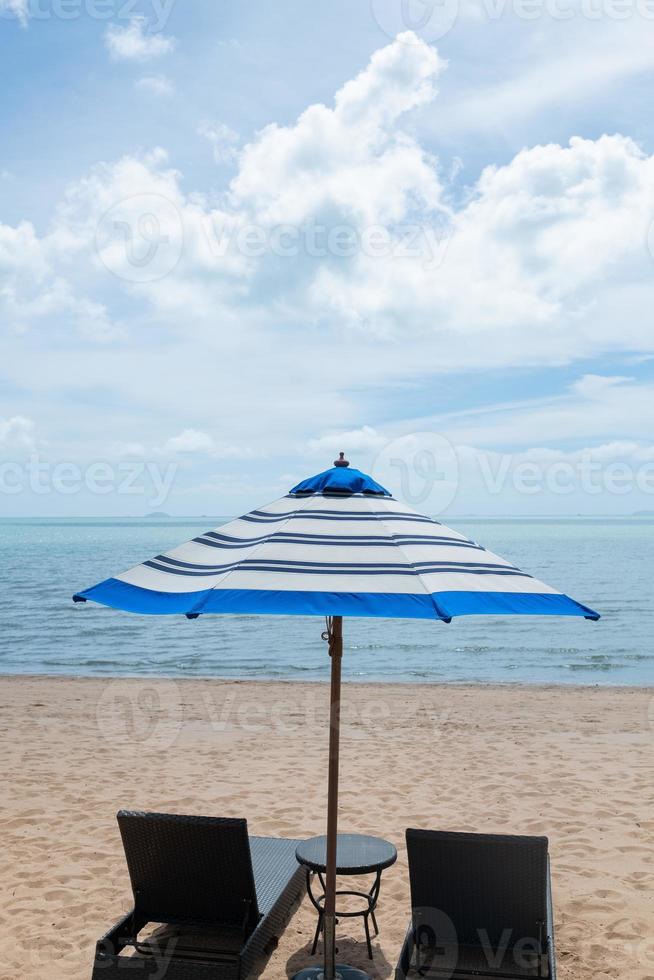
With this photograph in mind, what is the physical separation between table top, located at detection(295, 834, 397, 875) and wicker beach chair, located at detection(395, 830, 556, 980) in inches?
17.5

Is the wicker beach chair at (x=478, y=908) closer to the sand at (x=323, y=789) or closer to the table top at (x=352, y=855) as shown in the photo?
the table top at (x=352, y=855)

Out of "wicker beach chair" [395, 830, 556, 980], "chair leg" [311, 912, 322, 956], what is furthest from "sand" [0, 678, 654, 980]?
"wicker beach chair" [395, 830, 556, 980]

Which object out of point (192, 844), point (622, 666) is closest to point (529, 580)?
point (192, 844)

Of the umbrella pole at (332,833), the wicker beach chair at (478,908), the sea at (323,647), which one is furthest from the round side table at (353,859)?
the sea at (323,647)

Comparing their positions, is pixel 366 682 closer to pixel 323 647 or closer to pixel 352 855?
pixel 323 647

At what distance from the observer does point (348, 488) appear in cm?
407

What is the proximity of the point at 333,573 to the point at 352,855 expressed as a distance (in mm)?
1965

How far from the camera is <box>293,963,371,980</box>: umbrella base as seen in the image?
4296mm

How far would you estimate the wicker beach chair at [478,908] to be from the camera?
12.4ft

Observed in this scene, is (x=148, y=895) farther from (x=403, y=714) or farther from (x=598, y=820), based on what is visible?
(x=403, y=714)

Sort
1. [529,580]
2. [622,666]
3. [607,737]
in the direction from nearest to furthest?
1. [529,580]
2. [607,737]
3. [622,666]

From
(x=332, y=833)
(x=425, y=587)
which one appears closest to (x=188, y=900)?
(x=332, y=833)

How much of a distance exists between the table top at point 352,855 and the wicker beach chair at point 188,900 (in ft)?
1.06

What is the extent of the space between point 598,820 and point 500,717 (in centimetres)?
576
